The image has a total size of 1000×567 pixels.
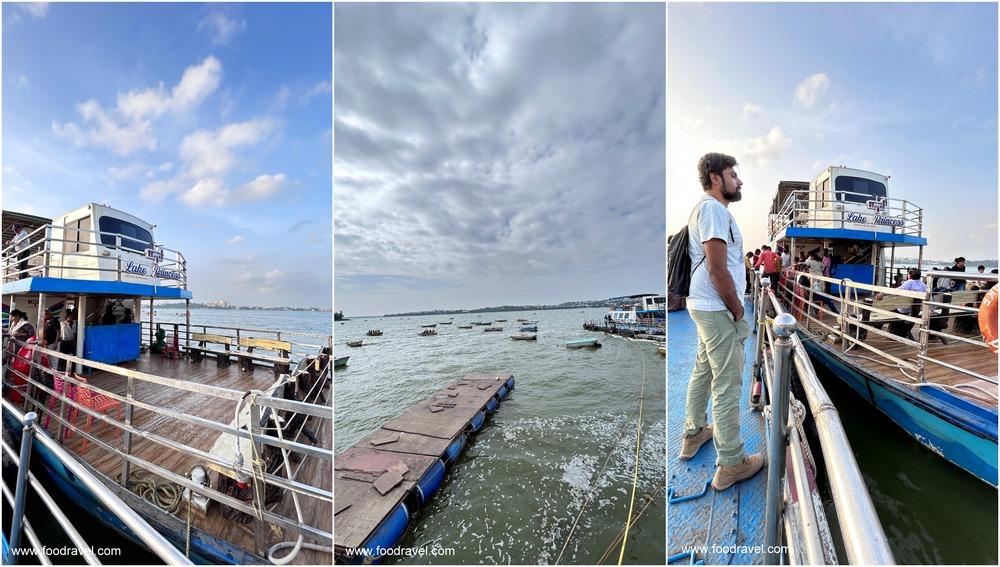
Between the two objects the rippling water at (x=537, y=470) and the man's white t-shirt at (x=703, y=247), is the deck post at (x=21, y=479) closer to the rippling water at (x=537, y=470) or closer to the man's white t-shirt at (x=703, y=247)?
the rippling water at (x=537, y=470)

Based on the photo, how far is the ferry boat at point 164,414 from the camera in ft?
5.87

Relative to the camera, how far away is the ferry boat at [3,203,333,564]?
1.79 metres

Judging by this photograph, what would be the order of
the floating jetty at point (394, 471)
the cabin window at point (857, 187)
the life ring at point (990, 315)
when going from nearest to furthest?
the life ring at point (990, 315)
the floating jetty at point (394, 471)
the cabin window at point (857, 187)

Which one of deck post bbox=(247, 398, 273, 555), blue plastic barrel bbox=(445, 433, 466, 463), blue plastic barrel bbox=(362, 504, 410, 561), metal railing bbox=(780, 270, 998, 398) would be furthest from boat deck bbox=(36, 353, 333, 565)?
metal railing bbox=(780, 270, 998, 398)

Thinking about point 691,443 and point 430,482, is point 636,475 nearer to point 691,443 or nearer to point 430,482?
point 430,482

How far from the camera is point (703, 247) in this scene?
146 centimetres

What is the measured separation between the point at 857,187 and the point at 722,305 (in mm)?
9307

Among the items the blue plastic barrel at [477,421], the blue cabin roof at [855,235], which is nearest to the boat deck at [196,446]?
the blue plastic barrel at [477,421]

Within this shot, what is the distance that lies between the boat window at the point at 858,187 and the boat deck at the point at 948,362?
4498 mm

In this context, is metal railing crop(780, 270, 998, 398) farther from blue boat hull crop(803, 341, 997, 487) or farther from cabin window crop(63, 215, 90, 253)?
cabin window crop(63, 215, 90, 253)

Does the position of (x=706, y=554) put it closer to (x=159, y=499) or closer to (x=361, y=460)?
(x=159, y=499)

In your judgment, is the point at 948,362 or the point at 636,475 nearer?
the point at 948,362

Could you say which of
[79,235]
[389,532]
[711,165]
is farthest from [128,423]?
[79,235]

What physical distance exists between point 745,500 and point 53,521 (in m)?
5.29
